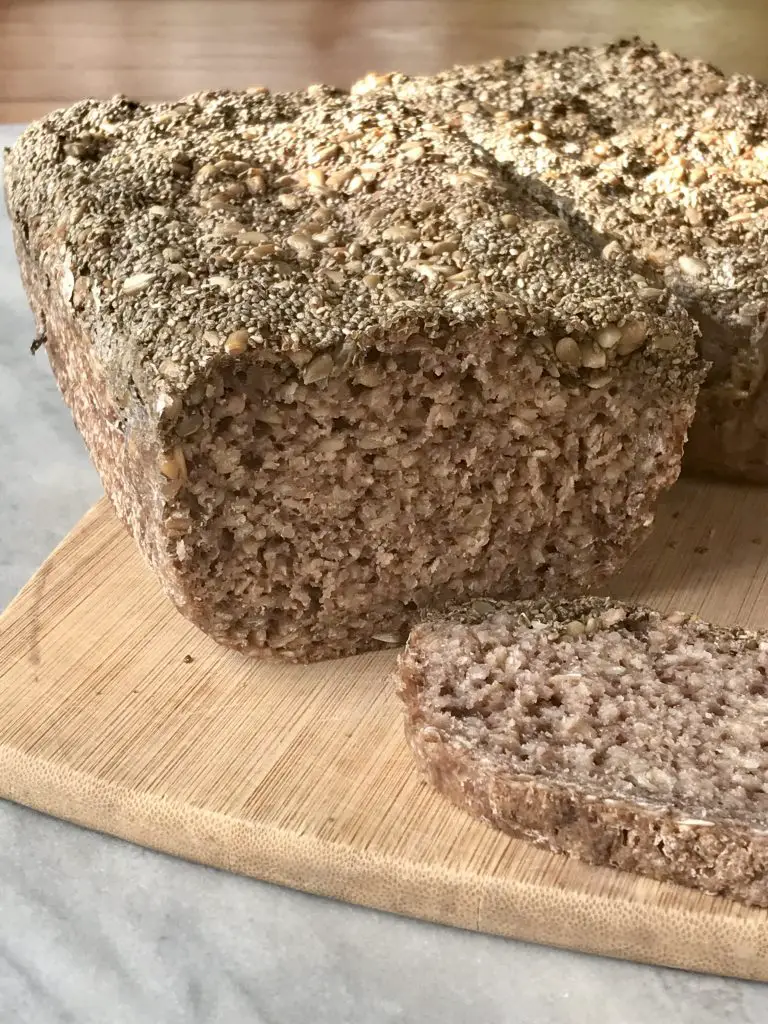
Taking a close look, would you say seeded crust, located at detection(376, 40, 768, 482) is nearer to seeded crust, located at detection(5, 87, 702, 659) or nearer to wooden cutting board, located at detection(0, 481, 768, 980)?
seeded crust, located at detection(5, 87, 702, 659)

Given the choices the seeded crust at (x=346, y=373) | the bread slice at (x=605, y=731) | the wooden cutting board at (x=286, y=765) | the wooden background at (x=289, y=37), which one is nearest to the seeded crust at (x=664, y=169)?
the seeded crust at (x=346, y=373)

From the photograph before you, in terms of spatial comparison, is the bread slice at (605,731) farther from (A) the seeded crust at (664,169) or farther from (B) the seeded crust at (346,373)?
(A) the seeded crust at (664,169)

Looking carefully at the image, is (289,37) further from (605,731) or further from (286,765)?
(605,731)

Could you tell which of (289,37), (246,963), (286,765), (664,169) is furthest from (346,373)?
(289,37)

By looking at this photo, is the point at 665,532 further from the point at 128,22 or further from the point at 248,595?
the point at 128,22

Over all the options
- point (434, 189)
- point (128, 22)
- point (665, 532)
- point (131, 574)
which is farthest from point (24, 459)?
point (128, 22)
